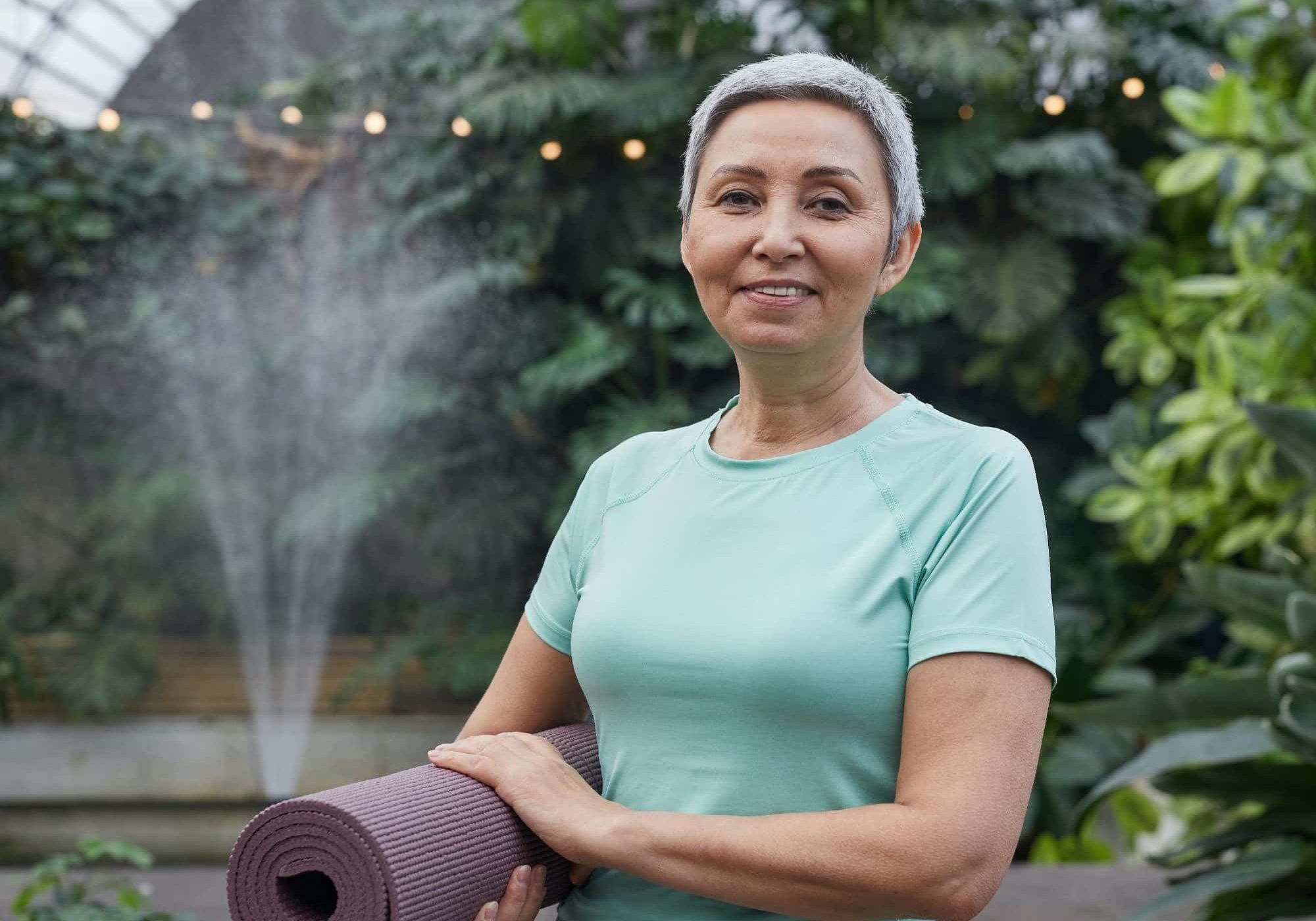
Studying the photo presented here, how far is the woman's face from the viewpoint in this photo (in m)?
0.85

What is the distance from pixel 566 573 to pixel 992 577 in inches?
14.0

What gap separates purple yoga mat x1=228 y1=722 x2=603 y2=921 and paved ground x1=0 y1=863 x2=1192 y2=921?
200 cm

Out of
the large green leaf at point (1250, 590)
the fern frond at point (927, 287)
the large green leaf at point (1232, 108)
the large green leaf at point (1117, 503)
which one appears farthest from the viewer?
the fern frond at point (927, 287)

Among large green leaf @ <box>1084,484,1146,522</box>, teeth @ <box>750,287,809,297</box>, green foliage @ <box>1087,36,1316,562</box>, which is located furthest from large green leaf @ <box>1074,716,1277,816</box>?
large green leaf @ <box>1084,484,1146,522</box>

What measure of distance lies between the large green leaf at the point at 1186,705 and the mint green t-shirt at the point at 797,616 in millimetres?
1293

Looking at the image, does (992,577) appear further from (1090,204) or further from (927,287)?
(1090,204)

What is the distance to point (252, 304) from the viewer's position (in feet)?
16.8

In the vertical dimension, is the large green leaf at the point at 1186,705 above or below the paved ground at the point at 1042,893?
above

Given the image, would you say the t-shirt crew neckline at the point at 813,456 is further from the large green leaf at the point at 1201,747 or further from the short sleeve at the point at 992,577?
A: the large green leaf at the point at 1201,747

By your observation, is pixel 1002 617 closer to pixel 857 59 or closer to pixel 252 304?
pixel 857 59

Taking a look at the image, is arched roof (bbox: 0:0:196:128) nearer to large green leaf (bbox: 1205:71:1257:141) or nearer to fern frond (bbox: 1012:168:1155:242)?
fern frond (bbox: 1012:168:1155:242)

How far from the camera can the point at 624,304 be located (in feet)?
15.5

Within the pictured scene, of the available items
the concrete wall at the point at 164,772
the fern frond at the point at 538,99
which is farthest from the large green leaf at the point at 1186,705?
the concrete wall at the point at 164,772

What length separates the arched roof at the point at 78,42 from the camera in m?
5.15
